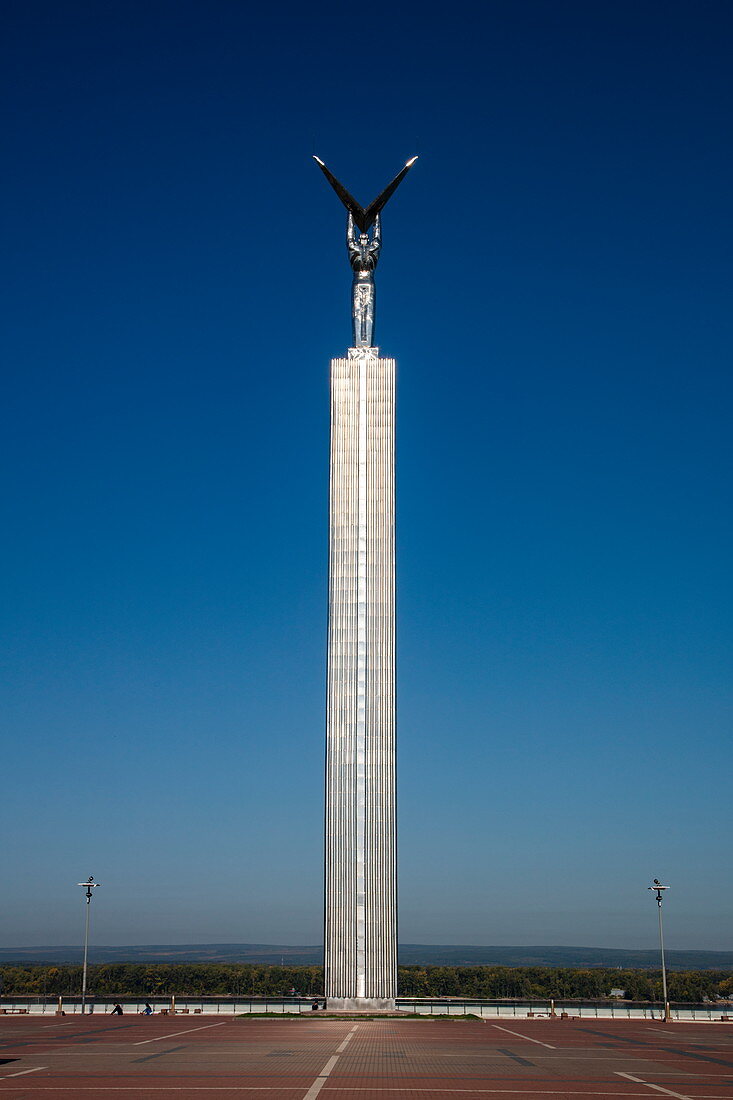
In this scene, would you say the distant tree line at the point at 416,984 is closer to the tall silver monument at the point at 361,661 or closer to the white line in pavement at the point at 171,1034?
the tall silver monument at the point at 361,661

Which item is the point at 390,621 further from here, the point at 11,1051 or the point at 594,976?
the point at 594,976

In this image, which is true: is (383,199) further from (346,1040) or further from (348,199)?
(346,1040)

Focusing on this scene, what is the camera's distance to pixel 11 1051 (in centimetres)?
3011

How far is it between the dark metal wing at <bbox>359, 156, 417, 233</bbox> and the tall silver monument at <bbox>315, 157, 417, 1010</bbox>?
6 cm

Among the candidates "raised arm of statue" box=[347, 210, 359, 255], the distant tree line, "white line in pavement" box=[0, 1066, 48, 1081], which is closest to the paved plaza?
"white line in pavement" box=[0, 1066, 48, 1081]

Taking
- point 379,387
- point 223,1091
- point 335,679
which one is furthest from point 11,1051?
point 379,387

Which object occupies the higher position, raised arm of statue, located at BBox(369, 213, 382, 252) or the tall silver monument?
raised arm of statue, located at BBox(369, 213, 382, 252)

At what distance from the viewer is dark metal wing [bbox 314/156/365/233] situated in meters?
60.0

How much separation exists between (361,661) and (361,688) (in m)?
1.38

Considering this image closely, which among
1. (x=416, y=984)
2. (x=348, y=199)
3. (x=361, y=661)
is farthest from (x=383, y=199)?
(x=416, y=984)

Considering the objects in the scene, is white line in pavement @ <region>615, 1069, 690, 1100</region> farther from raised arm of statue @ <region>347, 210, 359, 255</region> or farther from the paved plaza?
raised arm of statue @ <region>347, 210, 359, 255</region>

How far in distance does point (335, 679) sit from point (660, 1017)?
22.5 metres

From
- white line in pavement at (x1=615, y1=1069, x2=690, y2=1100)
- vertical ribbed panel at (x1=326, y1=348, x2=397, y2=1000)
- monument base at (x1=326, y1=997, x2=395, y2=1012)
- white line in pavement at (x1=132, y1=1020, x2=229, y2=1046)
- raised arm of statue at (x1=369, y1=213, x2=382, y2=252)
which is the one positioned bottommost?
monument base at (x1=326, y1=997, x2=395, y2=1012)

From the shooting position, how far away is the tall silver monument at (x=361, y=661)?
50375 millimetres
